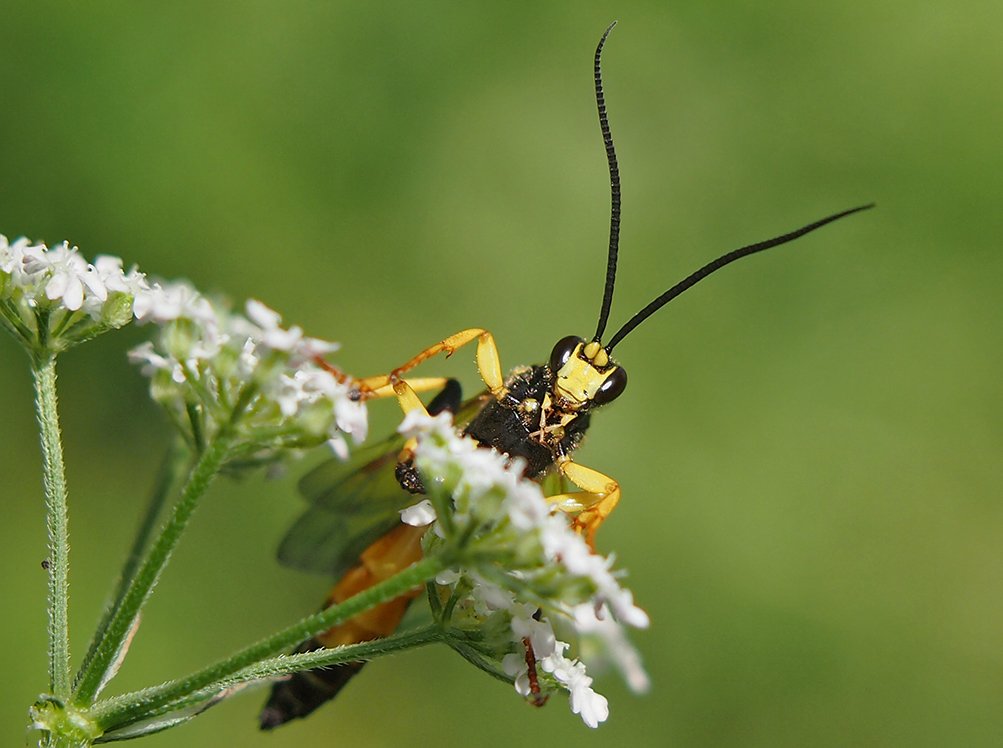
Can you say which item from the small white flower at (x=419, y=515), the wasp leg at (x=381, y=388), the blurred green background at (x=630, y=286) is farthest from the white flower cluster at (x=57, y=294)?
the blurred green background at (x=630, y=286)

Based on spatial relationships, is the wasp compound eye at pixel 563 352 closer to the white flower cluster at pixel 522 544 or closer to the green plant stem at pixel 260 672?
the white flower cluster at pixel 522 544

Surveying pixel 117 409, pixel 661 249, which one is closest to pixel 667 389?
pixel 661 249

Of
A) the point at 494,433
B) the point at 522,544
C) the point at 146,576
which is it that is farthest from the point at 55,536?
the point at 494,433

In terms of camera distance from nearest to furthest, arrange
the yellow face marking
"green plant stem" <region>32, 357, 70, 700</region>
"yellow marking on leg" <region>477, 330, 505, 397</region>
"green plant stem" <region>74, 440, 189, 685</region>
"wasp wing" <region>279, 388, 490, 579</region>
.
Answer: "green plant stem" <region>32, 357, 70, 700</region>
"green plant stem" <region>74, 440, 189, 685</region>
the yellow face marking
"yellow marking on leg" <region>477, 330, 505, 397</region>
"wasp wing" <region>279, 388, 490, 579</region>

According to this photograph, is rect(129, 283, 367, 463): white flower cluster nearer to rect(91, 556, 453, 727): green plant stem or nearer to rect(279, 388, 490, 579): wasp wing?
rect(91, 556, 453, 727): green plant stem

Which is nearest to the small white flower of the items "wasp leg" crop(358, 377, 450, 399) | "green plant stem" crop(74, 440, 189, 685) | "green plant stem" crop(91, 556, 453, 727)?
"wasp leg" crop(358, 377, 450, 399)

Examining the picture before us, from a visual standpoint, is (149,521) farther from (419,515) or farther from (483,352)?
(483,352)
